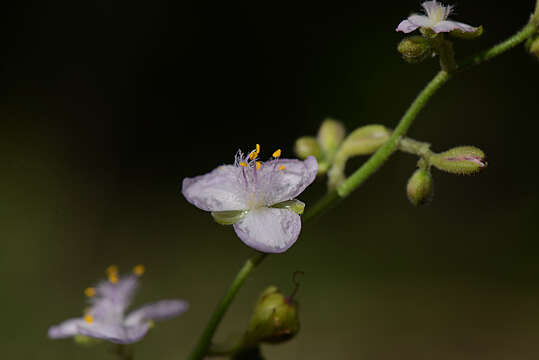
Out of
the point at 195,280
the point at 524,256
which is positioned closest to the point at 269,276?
the point at 195,280

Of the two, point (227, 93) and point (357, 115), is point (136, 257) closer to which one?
point (227, 93)

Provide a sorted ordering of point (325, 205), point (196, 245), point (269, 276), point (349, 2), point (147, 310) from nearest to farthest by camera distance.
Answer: point (325, 205), point (147, 310), point (269, 276), point (196, 245), point (349, 2)

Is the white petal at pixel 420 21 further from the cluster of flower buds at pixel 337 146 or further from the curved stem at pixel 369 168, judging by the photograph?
the cluster of flower buds at pixel 337 146

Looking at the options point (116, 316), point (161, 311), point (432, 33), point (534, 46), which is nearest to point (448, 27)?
point (432, 33)

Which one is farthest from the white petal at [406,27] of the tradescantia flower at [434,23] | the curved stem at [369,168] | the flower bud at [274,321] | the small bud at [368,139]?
the flower bud at [274,321]

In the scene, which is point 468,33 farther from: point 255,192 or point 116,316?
point 116,316

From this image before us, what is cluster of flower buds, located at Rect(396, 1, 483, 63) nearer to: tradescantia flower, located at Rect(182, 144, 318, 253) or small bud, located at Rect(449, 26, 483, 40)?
small bud, located at Rect(449, 26, 483, 40)
